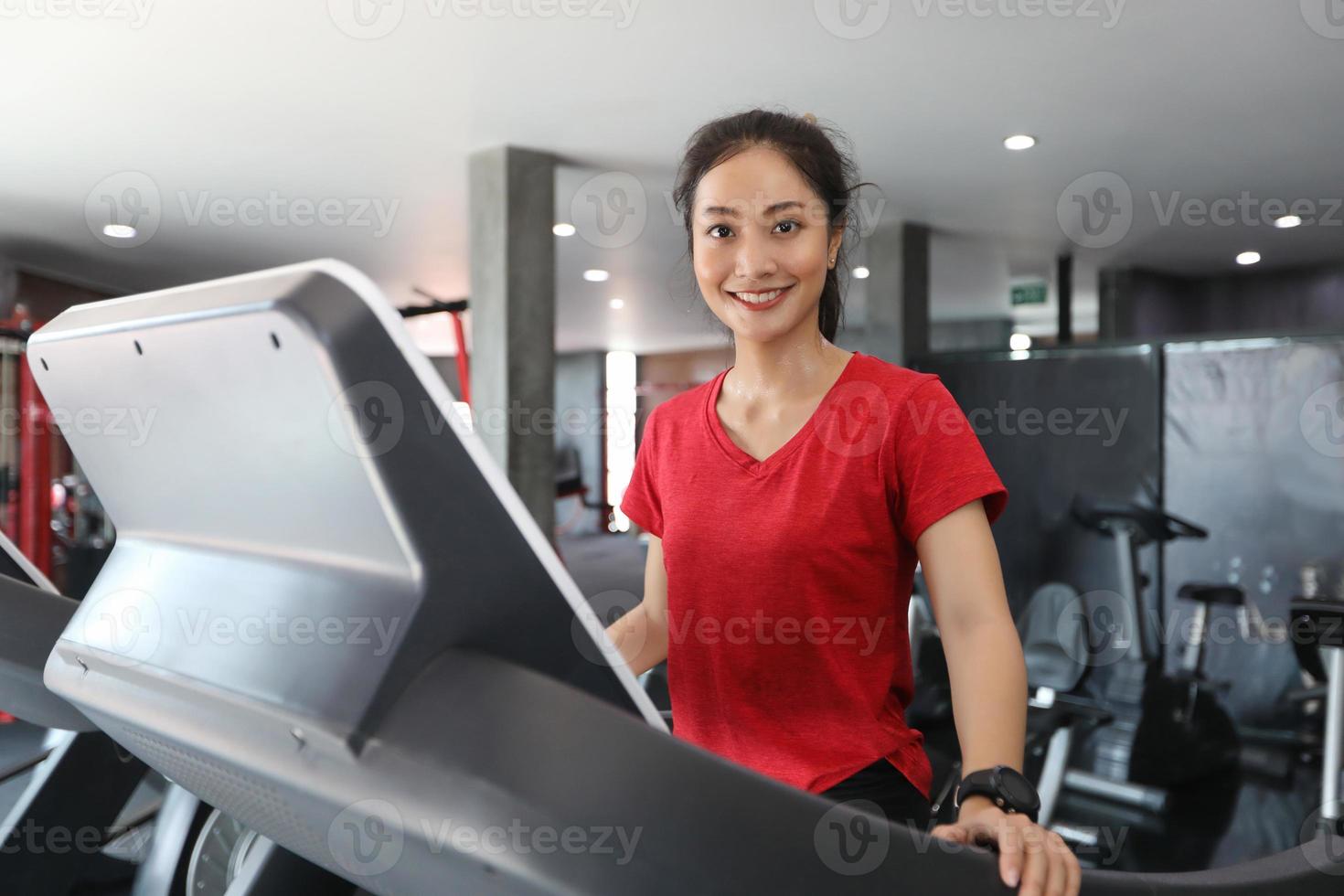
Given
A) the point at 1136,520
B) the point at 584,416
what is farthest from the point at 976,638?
the point at 584,416

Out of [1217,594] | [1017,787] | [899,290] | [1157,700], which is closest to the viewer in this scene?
[1017,787]

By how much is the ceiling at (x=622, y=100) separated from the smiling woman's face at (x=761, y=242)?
434 millimetres

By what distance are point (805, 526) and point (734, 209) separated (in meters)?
0.34

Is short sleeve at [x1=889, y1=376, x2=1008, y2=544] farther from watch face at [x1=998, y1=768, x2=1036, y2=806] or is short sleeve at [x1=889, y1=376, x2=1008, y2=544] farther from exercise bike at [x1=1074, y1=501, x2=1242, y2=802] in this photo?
exercise bike at [x1=1074, y1=501, x2=1242, y2=802]

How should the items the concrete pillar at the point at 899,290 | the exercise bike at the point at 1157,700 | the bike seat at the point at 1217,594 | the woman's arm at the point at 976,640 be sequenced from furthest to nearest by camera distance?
the concrete pillar at the point at 899,290 < the bike seat at the point at 1217,594 < the exercise bike at the point at 1157,700 < the woman's arm at the point at 976,640

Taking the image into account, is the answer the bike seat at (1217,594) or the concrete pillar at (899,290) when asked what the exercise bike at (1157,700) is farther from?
the concrete pillar at (899,290)

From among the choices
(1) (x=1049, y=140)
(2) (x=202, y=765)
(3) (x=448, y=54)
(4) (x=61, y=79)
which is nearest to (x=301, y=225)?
(4) (x=61, y=79)

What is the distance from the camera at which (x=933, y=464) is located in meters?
0.94

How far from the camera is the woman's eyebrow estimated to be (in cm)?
104

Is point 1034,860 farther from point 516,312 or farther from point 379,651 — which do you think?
point 516,312

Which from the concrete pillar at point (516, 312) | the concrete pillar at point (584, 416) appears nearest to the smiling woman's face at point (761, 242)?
the concrete pillar at point (516, 312)

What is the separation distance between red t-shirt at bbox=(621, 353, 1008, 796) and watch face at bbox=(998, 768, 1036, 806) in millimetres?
274

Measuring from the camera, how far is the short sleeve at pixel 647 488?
3.99 ft

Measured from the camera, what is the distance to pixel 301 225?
680 cm
